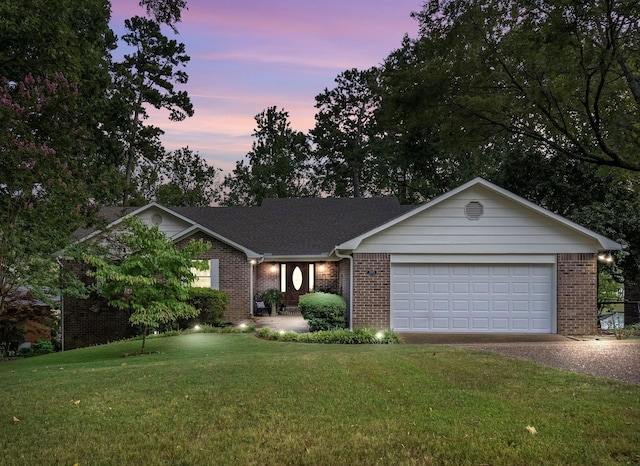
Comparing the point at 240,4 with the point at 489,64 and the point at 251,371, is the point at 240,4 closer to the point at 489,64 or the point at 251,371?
the point at 489,64

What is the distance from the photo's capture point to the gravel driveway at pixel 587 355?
7902 millimetres

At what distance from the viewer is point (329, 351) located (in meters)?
10.2

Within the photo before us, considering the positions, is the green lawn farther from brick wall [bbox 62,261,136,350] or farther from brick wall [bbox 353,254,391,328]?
brick wall [bbox 62,261,136,350]

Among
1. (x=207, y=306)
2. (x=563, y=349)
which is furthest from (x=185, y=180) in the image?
(x=563, y=349)

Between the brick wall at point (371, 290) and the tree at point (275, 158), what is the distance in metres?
26.9

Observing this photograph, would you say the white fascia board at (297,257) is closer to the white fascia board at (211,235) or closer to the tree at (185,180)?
the white fascia board at (211,235)

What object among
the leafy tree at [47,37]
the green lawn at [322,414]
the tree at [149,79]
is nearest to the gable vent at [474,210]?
the green lawn at [322,414]

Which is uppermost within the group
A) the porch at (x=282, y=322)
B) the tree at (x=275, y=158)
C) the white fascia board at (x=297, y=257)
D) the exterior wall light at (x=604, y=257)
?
the tree at (x=275, y=158)

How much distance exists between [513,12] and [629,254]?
12.5 m

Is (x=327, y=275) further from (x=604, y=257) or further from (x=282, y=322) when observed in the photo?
(x=604, y=257)

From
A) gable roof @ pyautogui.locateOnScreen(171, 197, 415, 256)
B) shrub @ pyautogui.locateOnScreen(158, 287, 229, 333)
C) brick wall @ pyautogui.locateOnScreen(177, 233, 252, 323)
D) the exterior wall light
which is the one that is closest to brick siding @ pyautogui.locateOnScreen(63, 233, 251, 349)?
brick wall @ pyautogui.locateOnScreen(177, 233, 252, 323)

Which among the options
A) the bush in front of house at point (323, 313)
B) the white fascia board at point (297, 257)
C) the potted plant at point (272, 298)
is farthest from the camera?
the potted plant at point (272, 298)

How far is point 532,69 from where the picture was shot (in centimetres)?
850

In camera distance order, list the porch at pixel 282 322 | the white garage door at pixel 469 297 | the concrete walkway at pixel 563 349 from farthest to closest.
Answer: the porch at pixel 282 322 → the white garage door at pixel 469 297 → the concrete walkway at pixel 563 349
